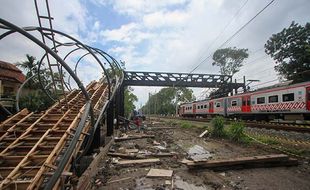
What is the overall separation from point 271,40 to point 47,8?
133 feet

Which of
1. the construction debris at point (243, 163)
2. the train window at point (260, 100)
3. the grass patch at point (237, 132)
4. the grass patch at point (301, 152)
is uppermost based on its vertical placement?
the train window at point (260, 100)

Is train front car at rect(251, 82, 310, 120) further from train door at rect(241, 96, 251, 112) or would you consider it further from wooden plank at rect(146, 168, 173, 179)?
wooden plank at rect(146, 168, 173, 179)

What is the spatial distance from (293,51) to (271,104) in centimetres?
1962

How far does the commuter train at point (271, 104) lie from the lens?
54.0ft

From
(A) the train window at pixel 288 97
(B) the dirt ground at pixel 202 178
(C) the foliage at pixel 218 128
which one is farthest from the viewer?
(A) the train window at pixel 288 97

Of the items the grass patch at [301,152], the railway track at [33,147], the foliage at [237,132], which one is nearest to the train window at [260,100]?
the foliage at [237,132]

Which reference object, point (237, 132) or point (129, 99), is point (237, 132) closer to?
point (237, 132)

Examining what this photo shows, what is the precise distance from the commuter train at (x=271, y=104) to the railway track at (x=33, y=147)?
15.6 metres

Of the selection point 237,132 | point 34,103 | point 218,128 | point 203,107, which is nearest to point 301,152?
point 237,132

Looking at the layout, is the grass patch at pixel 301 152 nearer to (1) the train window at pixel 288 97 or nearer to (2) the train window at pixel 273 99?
(1) the train window at pixel 288 97

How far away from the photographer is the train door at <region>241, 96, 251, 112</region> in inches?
896

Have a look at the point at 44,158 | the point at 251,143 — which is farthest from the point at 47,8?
the point at 251,143

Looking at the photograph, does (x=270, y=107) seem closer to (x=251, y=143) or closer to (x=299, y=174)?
(x=251, y=143)

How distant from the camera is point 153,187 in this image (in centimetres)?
506
